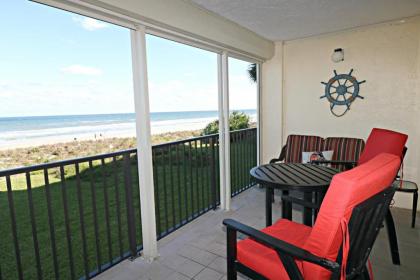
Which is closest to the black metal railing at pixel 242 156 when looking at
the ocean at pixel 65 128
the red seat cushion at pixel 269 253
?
the red seat cushion at pixel 269 253

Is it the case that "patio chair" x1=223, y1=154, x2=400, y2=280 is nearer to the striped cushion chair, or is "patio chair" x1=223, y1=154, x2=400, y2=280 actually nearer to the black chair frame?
the black chair frame

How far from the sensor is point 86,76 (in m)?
8.96

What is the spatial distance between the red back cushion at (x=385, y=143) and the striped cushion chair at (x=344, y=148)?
2.93 feet

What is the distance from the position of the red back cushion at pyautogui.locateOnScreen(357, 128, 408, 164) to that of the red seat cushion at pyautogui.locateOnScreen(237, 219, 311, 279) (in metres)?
1.18

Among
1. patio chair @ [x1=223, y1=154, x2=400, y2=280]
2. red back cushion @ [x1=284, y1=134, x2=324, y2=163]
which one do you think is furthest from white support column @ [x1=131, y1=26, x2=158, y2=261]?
red back cushion @ [x1=284, y1=134, x2=324, y2=163]

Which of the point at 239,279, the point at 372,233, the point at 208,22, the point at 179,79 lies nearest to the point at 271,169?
the point at 239,279

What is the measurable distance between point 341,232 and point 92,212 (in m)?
2.84

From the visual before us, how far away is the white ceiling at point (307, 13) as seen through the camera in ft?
8.21

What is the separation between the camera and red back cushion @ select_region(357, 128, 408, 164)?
2.15 metres

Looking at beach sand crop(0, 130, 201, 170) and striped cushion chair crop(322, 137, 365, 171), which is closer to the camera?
striped cushion chair crop(322, 137, 365, 171)

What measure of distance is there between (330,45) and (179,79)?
723cm

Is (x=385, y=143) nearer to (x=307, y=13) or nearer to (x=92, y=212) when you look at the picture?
(x=307, y=13)

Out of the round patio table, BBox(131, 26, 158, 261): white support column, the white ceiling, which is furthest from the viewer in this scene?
the white ceiling

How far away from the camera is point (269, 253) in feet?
4.63
